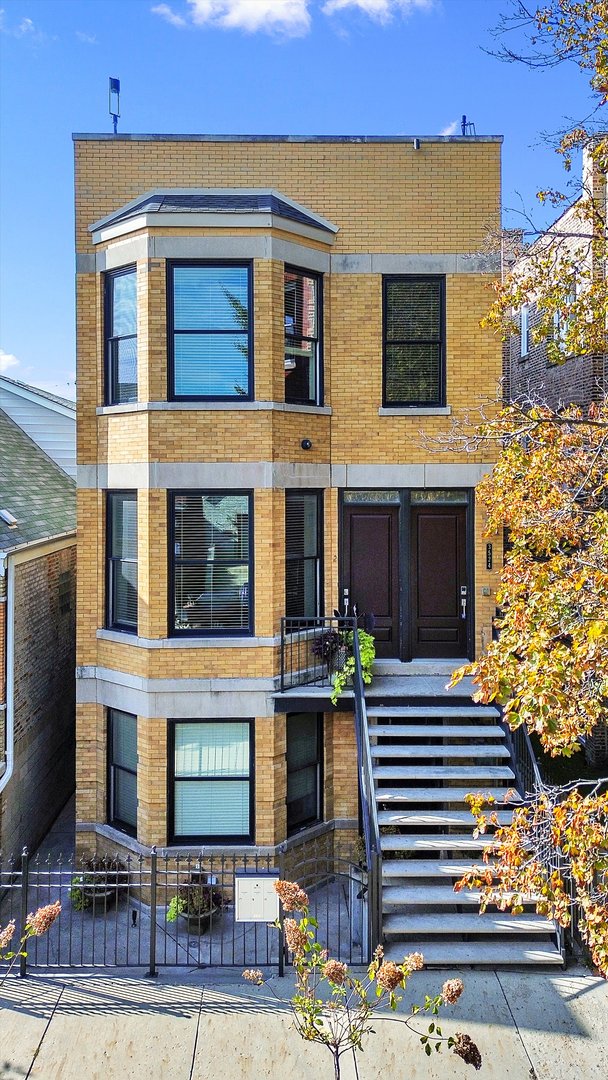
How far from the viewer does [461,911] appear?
374 inches

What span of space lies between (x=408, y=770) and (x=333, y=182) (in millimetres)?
8600

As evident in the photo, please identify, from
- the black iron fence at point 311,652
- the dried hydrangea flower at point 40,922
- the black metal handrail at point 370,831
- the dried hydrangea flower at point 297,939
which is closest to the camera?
the dried hydrangea flower at point 297,939

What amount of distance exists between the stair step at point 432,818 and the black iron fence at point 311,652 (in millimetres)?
2108

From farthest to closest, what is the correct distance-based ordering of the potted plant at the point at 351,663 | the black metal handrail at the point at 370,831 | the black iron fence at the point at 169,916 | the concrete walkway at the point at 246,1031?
the potted plant at the point at 351,663, the black iron fence at the point at 169,916, the black metal handrail at the point at 370,831, the concrete walkway at the point at 246,1031

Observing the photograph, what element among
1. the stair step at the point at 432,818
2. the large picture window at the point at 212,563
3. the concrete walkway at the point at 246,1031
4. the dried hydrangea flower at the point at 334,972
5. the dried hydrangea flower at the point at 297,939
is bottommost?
the concrete walkway at the point at 246,1031

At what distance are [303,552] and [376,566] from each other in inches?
47.4

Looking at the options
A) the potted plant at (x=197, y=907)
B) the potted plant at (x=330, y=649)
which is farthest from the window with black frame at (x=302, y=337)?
the potted plant at (x=197, y=907)

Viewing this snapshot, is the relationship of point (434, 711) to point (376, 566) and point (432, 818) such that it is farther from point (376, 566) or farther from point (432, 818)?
point (376, 566)

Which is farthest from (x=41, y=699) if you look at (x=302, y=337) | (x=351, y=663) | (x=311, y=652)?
(x=302, y=337)

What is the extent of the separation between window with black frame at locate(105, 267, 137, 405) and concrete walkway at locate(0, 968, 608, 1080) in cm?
755

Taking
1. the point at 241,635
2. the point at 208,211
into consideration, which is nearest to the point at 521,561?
the point at 241,635

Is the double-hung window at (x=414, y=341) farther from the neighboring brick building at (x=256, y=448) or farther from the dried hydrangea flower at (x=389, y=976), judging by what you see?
the dried hydrangea flower at (x=389, y=976)

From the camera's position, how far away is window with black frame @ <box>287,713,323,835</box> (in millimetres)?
11031

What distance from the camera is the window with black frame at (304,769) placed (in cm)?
1103
